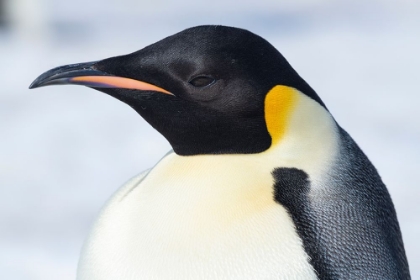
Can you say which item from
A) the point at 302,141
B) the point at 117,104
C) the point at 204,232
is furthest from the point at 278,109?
the point at 117,104

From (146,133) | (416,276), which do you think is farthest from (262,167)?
(146,133)

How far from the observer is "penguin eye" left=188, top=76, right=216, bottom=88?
1.71m

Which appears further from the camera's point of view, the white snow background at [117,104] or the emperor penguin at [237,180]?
the white snow background at [117,104]

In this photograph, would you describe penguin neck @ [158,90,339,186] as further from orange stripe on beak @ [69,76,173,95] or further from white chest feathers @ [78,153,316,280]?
orange stripe on beak @ [69,76,173,95]

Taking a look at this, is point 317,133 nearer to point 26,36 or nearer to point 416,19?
point 26,36

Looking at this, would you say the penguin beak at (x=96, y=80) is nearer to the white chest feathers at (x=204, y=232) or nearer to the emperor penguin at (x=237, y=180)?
the emperor penguin at (x=237, y=180)

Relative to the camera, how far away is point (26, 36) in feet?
36.9

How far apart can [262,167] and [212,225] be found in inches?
6.7

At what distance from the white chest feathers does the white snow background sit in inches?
89.5

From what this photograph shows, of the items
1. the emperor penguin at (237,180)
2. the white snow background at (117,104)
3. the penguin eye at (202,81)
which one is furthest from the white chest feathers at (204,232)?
the white snow background at (117,104)

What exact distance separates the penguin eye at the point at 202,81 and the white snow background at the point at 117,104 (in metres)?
2.43

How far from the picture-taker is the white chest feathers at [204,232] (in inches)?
Answer: 65.2

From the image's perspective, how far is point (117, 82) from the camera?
1735 millimetres

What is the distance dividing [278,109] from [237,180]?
0.59 ft
